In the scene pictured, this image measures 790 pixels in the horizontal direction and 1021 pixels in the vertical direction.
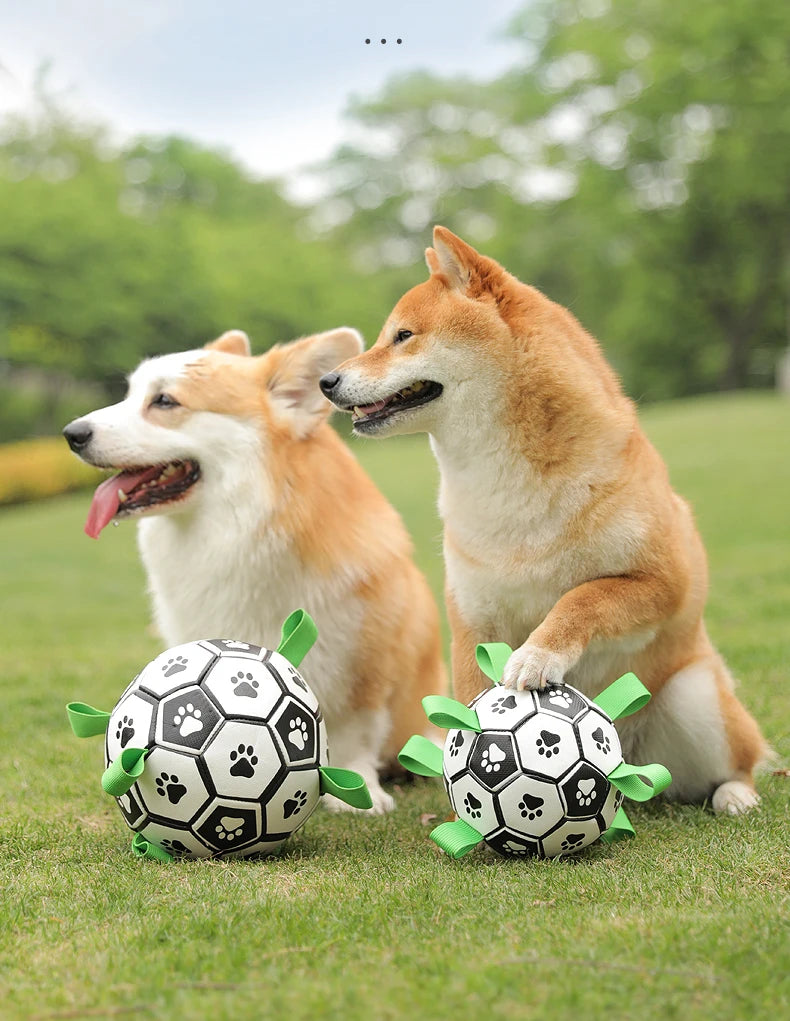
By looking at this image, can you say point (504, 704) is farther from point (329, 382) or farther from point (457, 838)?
point (329, 382)

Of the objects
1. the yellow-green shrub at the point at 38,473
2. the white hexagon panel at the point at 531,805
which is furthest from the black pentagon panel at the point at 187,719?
the yellow-green shrub at the point at 38,473

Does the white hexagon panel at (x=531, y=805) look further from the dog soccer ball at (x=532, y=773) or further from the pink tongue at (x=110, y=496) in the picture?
the pink tongue at (x=110, y=496)

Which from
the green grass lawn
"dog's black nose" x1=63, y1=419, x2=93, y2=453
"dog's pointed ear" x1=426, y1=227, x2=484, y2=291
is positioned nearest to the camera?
the green grass lawn

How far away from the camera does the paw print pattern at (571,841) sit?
9.43 feet

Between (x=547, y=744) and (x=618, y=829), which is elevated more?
(x=547, y=744)

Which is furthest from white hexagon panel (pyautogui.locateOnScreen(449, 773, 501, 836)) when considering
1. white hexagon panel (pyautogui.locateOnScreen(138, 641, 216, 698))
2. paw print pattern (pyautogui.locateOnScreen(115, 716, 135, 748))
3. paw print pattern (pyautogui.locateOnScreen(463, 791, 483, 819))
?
paw print pattern (pyautogui.locateOnScreen(115, 716, 135, 748))

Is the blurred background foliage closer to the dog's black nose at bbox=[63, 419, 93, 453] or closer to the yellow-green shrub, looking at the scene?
the yellow-green shrub

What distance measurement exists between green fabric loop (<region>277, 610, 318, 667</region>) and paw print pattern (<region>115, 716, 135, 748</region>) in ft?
1.77

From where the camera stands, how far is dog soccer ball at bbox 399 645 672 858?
111 inches

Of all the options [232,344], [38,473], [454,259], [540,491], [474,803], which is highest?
[454,259]

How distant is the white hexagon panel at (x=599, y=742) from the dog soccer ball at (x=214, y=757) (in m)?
0.67

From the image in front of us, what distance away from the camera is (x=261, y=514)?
3.74 m

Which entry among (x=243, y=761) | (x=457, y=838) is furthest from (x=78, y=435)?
(x=457, y=838)

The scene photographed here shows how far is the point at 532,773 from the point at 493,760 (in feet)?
0.36
